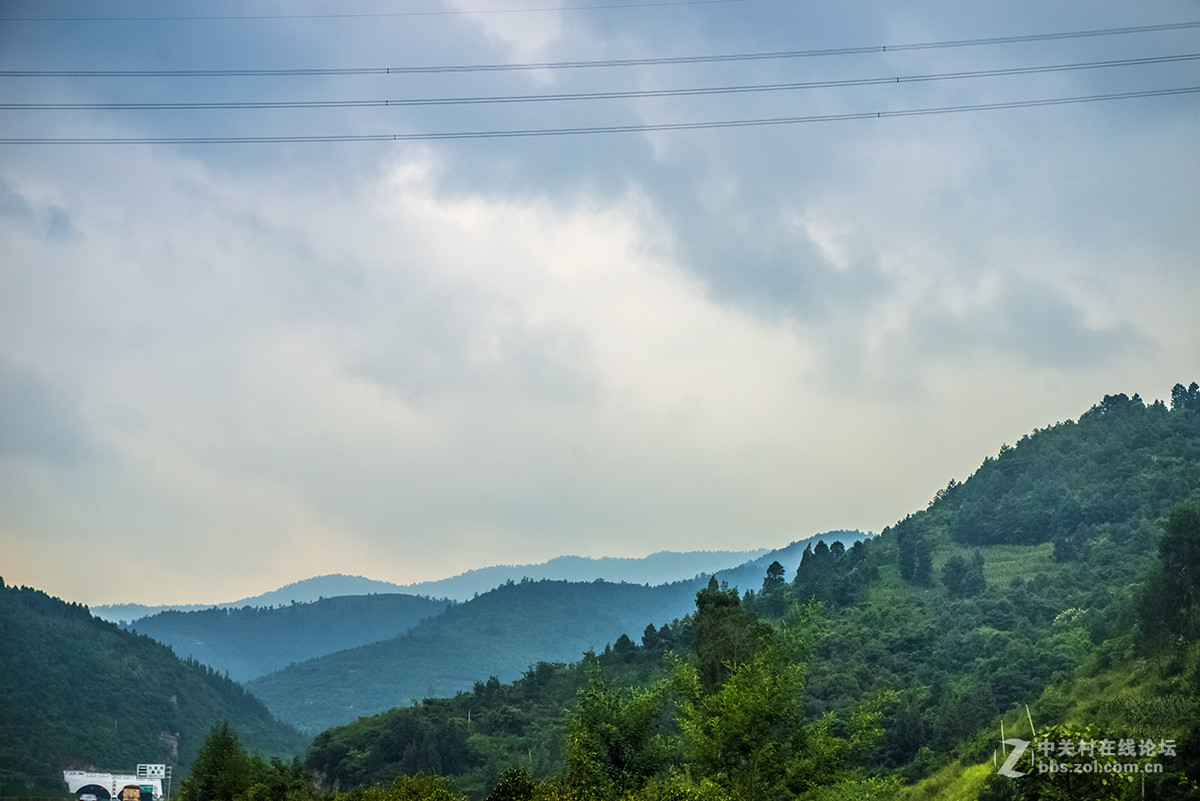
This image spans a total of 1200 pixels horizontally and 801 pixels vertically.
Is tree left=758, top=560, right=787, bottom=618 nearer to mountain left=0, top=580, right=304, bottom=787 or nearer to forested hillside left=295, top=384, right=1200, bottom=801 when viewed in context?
forested hillside left=295, top=384, right=1200, bottom=801

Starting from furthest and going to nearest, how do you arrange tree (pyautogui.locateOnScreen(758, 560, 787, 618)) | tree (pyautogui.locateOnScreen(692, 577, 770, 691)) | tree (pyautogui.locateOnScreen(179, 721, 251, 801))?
tree (pyautogui.locateOnScreen(758, 560, 787, 618))
tree (pyautogui.locateOnScreen(179, 721, 251, 801))
tree (pyautogui.locateOnScreen(692, 577, 770, 691))

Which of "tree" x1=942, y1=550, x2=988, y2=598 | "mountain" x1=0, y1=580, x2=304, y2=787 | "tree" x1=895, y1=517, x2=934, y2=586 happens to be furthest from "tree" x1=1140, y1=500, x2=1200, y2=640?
"mountain" x1=0, y1=580, x2=304, y2=787

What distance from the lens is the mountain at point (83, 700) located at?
6024 inches

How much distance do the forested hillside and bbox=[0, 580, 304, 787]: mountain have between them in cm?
4968

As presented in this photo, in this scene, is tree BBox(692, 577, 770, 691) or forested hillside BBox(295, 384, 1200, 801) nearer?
forested hillside BBox(295, 384, 1200, 801)

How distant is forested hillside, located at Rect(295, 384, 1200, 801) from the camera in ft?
131

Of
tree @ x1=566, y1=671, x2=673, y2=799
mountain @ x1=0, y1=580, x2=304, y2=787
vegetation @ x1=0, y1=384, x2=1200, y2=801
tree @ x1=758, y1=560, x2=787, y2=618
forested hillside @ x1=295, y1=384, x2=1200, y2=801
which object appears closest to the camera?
vegetation @ x1=0, y1=384, x2=1200, y2=801

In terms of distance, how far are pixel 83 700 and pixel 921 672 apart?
436 ft

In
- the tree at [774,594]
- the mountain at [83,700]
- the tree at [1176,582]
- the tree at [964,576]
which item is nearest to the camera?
the tree at [1176,582]

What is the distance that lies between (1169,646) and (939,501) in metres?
106

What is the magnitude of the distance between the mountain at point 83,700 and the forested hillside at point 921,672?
163 feet

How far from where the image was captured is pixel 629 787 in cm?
4034

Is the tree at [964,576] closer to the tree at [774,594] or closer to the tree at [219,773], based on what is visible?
the tree at [774,594]

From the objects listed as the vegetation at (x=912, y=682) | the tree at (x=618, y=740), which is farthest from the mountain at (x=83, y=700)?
Result: the tree at (x=618, y=740)
